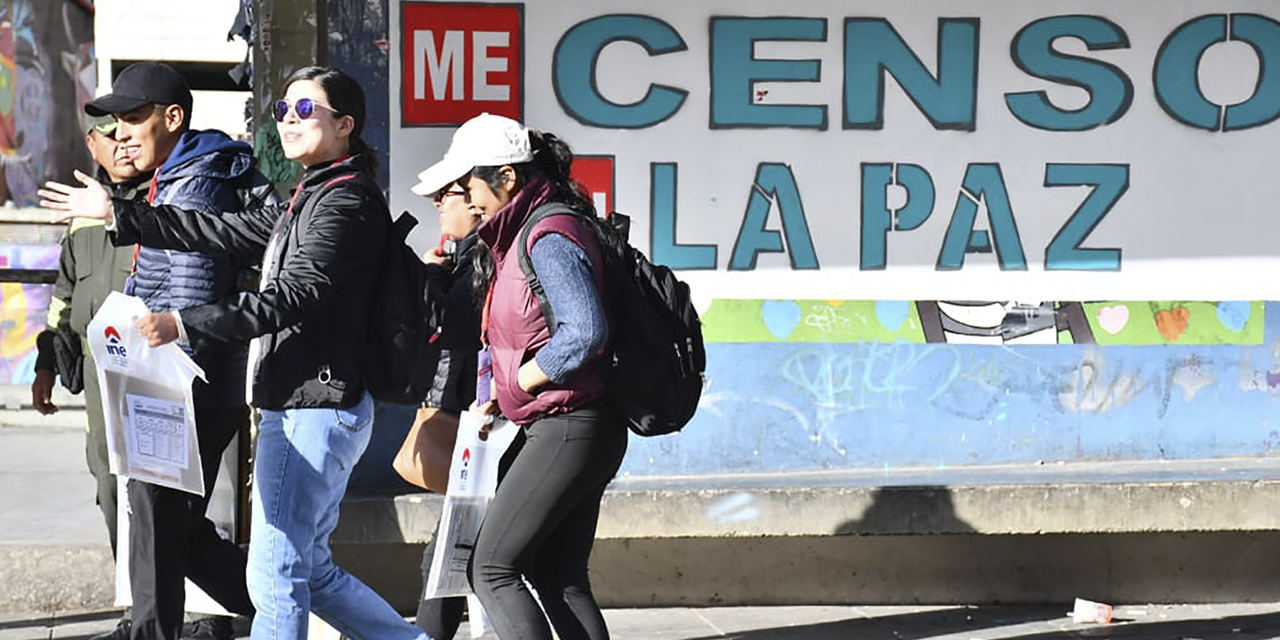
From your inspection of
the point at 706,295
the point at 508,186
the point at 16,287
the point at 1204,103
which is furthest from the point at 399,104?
the point at 16,287

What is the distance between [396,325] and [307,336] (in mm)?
235

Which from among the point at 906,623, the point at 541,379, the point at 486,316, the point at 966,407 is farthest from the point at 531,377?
the point at 966,407

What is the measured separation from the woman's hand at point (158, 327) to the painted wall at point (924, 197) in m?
2.41

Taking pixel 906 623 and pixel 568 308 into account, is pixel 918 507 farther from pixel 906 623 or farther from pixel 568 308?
pixel 568 308

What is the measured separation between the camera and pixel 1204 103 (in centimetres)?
709

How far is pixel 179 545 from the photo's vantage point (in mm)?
5207

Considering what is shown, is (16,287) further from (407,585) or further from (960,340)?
(960,340)

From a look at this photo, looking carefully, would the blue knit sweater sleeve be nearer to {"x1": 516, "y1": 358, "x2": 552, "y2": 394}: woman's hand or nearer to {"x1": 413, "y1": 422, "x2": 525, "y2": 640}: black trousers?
{"x1": 516, "y1": 358, "x2": 552, "y2": 394}: woman's hand

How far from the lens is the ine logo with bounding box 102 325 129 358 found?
15.0 feet

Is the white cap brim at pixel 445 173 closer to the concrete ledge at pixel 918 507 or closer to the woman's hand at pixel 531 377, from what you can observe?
the woman's hand at pixel 531 377

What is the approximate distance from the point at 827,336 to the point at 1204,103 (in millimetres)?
1768

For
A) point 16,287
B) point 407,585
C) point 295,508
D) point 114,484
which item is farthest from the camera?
point 16,287

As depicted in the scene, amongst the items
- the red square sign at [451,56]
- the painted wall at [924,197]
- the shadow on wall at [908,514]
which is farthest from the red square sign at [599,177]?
the shadow on wall at [908,514]

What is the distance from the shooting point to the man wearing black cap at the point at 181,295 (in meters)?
5.14
